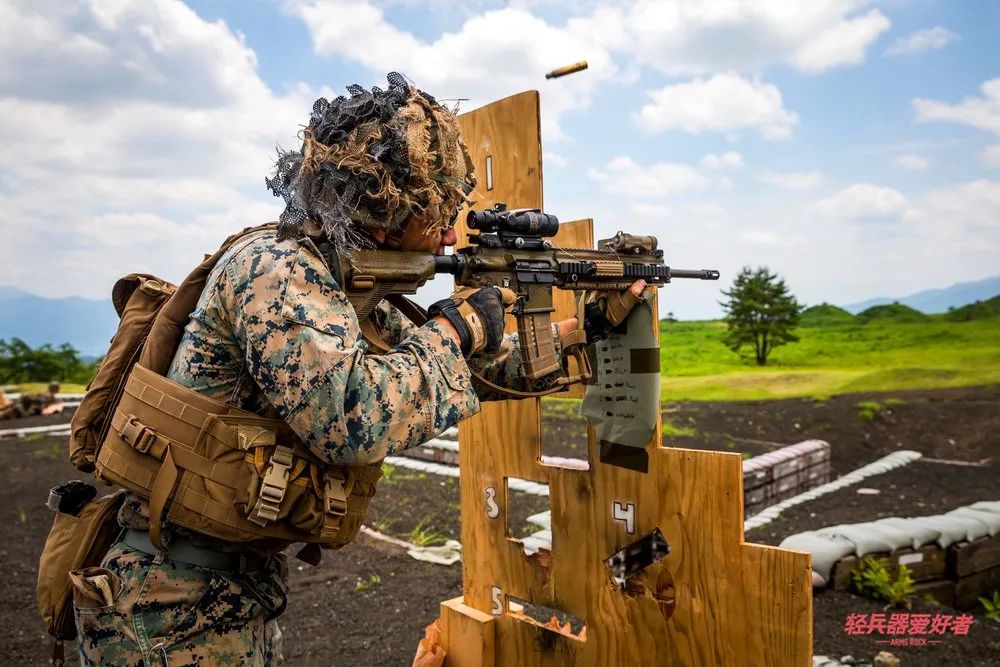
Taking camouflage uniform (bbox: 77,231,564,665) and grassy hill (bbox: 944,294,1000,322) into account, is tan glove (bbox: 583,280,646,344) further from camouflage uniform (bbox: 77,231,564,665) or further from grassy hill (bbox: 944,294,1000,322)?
grassy hill (bbox: 944,294,1000,322)

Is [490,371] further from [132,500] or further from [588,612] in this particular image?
[132,500]

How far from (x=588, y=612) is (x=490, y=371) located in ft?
3.45

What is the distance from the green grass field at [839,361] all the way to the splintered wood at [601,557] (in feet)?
26.6

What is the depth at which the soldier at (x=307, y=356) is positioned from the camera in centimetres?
189

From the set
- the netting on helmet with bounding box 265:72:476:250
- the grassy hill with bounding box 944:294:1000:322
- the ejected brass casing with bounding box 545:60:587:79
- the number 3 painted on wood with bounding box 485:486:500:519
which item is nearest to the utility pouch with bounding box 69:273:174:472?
the netting on helmet with bounding box 265:72:476:250

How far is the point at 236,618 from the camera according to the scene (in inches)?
84.3

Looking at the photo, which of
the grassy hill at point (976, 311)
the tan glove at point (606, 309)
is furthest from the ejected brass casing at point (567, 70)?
the grassy hill at point (976, 311)

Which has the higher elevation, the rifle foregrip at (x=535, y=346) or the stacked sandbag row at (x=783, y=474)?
the rifle foregrip at (x=535, y=346)

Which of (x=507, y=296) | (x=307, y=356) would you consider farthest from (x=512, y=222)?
(x=307, y=356)

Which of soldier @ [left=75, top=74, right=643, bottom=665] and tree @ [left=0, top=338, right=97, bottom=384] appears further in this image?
tree @ [left=0, top=338, right=97, bottom=384]

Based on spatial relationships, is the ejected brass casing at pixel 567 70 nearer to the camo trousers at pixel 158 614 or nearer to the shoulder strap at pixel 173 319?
the shoulder strap at pixel 173 319

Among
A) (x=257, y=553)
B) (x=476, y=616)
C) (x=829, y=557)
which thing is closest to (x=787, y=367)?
(x=829, y=557)

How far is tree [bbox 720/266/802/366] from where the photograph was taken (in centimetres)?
1286

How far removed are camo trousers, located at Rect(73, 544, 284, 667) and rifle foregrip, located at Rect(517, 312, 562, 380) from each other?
123 cm
